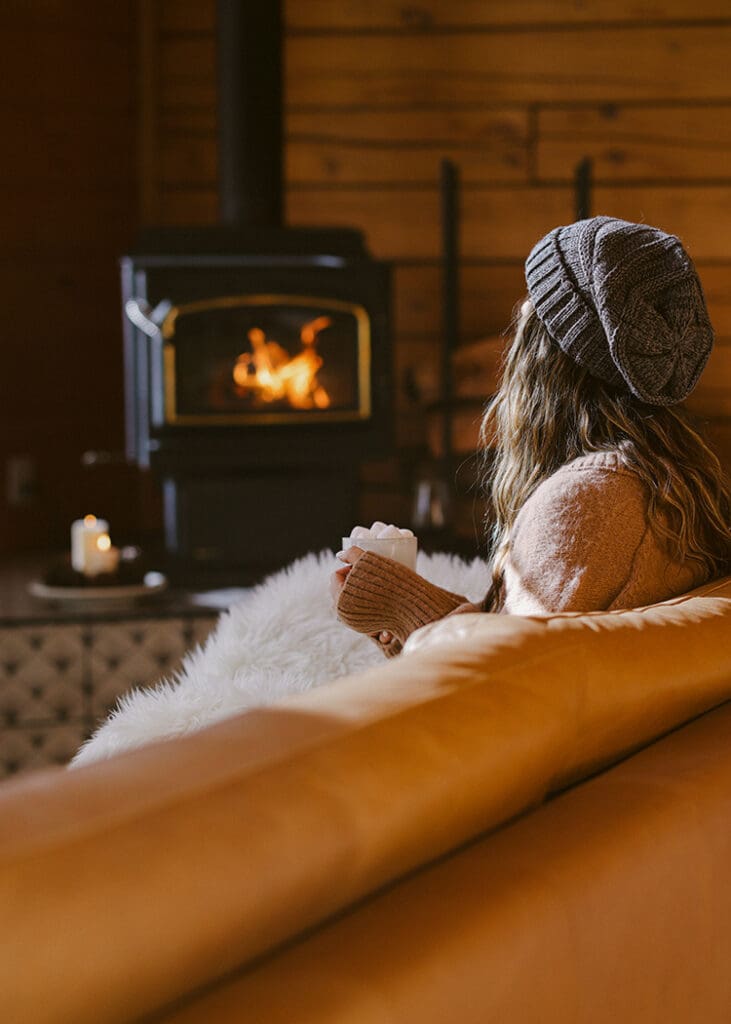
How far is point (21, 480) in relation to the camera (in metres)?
3.45

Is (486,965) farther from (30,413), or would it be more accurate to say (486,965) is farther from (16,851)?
(30,413)

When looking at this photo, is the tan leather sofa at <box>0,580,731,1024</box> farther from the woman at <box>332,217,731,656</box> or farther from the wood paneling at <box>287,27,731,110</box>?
the wood paneling at <box>287,27,731,110</box>

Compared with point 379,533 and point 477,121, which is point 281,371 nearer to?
point 477,121

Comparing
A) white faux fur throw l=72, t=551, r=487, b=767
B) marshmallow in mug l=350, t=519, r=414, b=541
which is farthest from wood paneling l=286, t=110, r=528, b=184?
marshmallow in mug l=350, t=519, r=414, b=541

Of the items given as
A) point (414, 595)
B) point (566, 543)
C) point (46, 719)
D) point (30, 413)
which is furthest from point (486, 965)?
point (30, 413)

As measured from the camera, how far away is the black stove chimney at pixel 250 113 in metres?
3.21

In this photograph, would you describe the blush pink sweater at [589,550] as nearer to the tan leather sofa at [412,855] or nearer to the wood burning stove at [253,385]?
the tan leather sofa at [412,855]

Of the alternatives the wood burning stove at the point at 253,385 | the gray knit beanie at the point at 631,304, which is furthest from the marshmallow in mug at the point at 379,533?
the wood burning stove at the point at 253,385

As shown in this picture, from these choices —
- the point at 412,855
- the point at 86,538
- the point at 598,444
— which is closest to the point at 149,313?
the point at 86,538

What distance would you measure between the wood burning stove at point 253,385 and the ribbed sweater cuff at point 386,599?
1708mm

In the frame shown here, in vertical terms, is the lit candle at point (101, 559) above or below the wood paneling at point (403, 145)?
below

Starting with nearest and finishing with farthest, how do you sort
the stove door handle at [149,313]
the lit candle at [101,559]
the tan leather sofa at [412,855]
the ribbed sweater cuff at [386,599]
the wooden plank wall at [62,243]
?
1. the tan leather sofa at [412,855]
2. the ribbed sweater cuff at [386,599]
3. the lit candle at [101,559]
4. the stove door handle at [149,313]
5. the wooden plank wall at [62,243]

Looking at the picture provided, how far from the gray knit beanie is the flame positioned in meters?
1.89

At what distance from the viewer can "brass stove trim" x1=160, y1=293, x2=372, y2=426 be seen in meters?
2.93
